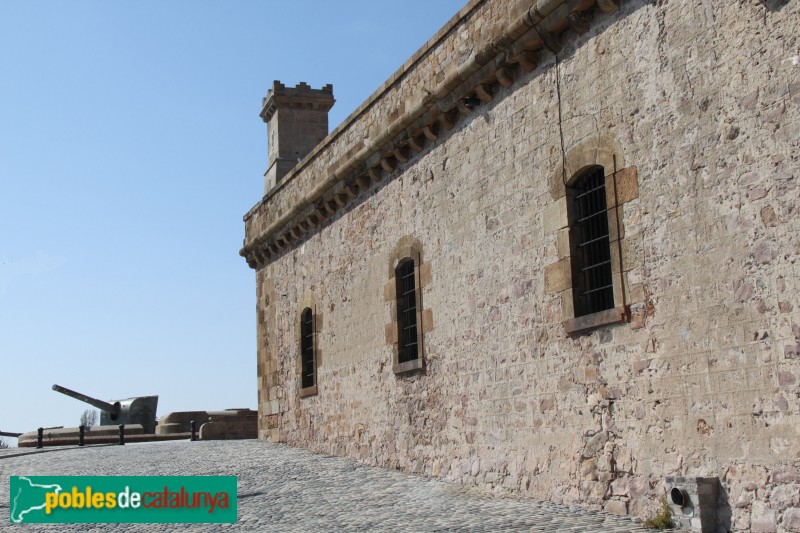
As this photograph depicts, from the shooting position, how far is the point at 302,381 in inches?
617

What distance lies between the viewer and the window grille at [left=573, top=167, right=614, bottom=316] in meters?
8.30

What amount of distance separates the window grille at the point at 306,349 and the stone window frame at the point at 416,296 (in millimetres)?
3537

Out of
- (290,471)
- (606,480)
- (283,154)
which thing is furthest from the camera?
(283,154)

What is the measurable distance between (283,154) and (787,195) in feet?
47.3

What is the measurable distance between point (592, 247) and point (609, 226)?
512 millimetres

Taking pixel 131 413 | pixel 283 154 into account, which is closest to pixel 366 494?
pixel 283 154

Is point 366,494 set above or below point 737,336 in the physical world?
below

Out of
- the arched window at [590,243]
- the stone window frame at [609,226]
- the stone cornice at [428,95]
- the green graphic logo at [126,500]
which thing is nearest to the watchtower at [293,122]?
the stone cornice at [428,95]

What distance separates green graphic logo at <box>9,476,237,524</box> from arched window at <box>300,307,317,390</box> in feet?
13.6

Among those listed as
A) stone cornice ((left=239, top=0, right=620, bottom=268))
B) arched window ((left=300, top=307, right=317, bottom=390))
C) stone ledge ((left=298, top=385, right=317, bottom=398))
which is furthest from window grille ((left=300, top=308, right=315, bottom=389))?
stone cornice ((left=239, top=0, right=620, bottom=268))

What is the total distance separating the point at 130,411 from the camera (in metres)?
28.7

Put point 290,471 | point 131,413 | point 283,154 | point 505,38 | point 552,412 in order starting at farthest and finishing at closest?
point 131,413 → point 283,154 → point 290,471 → point 505,38 → point 552,412

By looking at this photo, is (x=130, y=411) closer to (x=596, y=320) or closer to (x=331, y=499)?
(x=331, y=499)

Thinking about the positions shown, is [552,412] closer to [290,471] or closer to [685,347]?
[685,347]
